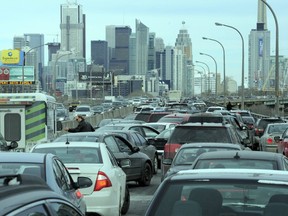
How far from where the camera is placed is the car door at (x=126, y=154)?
49.5ft

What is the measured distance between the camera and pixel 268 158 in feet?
31.1

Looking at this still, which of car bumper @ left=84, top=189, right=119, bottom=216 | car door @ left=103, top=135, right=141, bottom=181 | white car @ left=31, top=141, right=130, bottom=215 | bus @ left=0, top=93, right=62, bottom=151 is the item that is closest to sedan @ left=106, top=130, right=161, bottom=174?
car door @ left=103, top=135, right=141, bottom=181

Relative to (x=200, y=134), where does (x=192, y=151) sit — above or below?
below

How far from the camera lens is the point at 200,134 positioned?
1539 centimetres

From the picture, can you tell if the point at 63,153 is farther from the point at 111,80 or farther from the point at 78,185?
the point at 111,80

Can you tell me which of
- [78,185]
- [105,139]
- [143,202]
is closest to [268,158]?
[78,185]

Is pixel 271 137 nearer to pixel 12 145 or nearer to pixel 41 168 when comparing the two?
pixel 12 145

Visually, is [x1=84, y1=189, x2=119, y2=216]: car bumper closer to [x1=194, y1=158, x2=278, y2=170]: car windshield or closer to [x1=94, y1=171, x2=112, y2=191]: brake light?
[x1=94, y1=171, x2=112, y2=191]: brake light

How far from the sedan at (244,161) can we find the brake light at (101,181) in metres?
1.58

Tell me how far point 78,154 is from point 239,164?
296 cm

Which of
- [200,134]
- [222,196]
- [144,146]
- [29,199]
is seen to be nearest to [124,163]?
[200,134]

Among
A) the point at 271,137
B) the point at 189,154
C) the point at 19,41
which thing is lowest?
the point at 271,137

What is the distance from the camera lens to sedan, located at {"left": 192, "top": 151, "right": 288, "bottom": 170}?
9.27 m

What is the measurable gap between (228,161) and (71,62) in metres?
186
